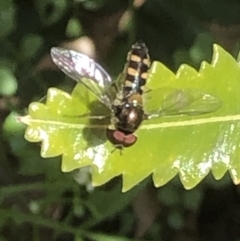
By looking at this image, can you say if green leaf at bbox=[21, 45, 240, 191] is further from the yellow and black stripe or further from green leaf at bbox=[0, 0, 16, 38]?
green leaf at bbox=[0, 0, 16, 38]

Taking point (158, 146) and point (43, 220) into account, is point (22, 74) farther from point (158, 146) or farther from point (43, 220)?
point (158, 146)

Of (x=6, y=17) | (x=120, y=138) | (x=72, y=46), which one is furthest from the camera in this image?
(x=72, y=46)

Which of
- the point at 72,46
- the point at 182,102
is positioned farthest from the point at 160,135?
the point at 72,46

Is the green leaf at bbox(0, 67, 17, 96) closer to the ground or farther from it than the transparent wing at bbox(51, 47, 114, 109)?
closer to the ground

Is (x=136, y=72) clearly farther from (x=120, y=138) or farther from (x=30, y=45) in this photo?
(x=30, y=45)

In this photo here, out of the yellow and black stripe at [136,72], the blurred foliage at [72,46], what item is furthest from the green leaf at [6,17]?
the yellow and black stripe at [136,72]

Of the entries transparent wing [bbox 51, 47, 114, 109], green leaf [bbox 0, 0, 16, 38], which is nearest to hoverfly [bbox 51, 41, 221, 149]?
transparent wing [bbox 51, 47, 114, 109]

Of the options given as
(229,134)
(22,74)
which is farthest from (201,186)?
(229,134)
